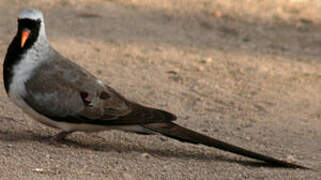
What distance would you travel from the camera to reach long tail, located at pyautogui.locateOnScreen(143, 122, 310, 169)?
5.14 m

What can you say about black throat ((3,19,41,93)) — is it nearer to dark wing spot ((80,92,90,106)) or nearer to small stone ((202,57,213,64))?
dark wing spot ((80,92,90,106))

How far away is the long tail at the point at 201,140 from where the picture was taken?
16.9ft

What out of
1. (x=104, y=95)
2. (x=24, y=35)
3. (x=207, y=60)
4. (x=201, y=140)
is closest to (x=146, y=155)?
(x=201, y=140)

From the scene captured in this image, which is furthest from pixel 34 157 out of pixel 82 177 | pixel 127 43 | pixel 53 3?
pixel 53 3

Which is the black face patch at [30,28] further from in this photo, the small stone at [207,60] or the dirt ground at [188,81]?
the small stone at [207,60]

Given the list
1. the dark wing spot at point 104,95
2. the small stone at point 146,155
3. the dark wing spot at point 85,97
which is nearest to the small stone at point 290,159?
the small stone at point 146,155

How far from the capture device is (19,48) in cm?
511

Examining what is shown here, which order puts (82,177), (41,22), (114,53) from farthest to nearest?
(114,53)
(41,22)
(82,177)

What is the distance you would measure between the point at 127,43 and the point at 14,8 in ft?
6.03

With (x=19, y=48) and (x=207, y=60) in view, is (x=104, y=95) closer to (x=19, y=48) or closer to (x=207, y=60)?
(x=19, y=48)

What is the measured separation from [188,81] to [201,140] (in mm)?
2302

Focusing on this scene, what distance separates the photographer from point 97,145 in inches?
214

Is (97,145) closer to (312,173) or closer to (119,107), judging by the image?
(119,107)

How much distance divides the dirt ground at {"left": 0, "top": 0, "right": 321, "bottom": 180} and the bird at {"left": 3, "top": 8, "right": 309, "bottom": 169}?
184mm
